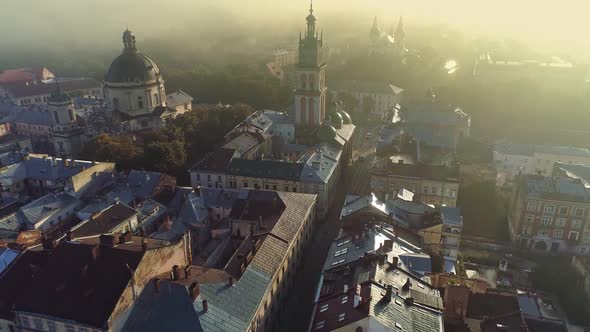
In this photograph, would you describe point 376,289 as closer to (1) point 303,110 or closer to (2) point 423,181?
(2) point 423,181

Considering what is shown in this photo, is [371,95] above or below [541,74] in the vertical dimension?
below

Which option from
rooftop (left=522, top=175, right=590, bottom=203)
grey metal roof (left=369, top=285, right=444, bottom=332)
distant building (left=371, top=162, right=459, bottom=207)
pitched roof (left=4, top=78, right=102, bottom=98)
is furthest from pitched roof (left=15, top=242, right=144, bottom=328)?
pitched roof (left=4, top=78, right=102, bottom=98)

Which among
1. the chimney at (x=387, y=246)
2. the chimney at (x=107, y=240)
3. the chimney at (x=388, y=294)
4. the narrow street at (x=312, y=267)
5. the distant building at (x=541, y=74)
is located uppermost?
the distant building at (x=541, y=74)

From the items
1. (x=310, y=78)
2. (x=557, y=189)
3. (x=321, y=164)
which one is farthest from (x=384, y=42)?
(x=557, y=189)

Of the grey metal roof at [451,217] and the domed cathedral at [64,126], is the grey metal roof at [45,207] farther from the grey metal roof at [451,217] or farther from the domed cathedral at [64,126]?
the grey metal roof at [451,217]

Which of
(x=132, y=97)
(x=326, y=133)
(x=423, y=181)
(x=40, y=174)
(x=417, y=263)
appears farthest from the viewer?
(x=132, y=97)

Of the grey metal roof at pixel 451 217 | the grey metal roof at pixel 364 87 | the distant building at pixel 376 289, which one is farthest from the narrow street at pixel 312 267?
the grey metal roof at pixel 364 87
